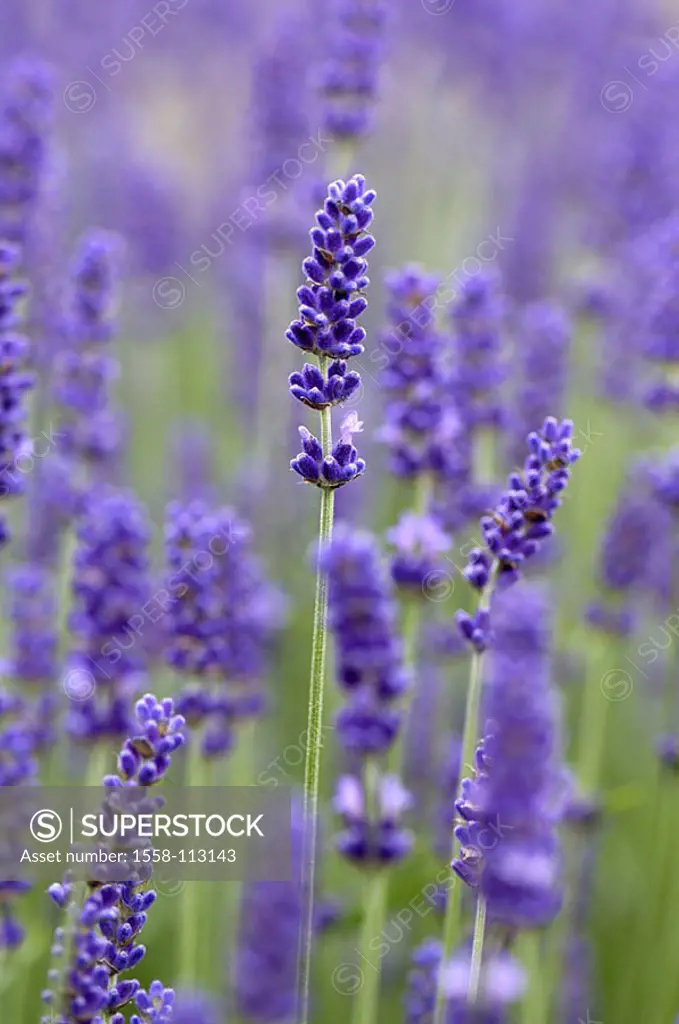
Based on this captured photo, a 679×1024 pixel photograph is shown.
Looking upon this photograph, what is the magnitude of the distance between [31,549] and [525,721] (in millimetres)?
2986

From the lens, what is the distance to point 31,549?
4754 millimetres

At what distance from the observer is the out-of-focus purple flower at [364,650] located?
10.5 ft

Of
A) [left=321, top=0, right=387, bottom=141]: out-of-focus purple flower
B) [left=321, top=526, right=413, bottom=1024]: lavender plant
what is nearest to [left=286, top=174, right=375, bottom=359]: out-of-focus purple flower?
[left=321, top=526, right=413, bottom=1024]: lavender plant

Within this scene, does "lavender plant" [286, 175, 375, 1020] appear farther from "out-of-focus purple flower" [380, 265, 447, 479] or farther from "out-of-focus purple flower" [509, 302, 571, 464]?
"out-of-focus purple flower" [509, 302, 571, 464]

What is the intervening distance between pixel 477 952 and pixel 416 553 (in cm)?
154

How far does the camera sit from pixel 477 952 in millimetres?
2238

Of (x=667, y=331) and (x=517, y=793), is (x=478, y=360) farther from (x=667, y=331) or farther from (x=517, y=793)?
(x=517, y=793)

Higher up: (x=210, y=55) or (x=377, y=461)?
(x=210, y=55)

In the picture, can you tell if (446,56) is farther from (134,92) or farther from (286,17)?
(134,92)

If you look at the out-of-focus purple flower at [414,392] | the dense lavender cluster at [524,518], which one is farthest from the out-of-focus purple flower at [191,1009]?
the out-of-focus purple flower at [414,392]

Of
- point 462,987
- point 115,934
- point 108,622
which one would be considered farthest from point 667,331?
point 115,934

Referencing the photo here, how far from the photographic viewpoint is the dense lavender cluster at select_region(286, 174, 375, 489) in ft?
7.97

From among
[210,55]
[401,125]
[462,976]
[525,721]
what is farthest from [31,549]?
[210,55]

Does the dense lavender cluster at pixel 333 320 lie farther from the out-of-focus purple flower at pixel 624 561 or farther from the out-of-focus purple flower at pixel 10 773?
the out-of-focus purple flower at pixel 624 561
